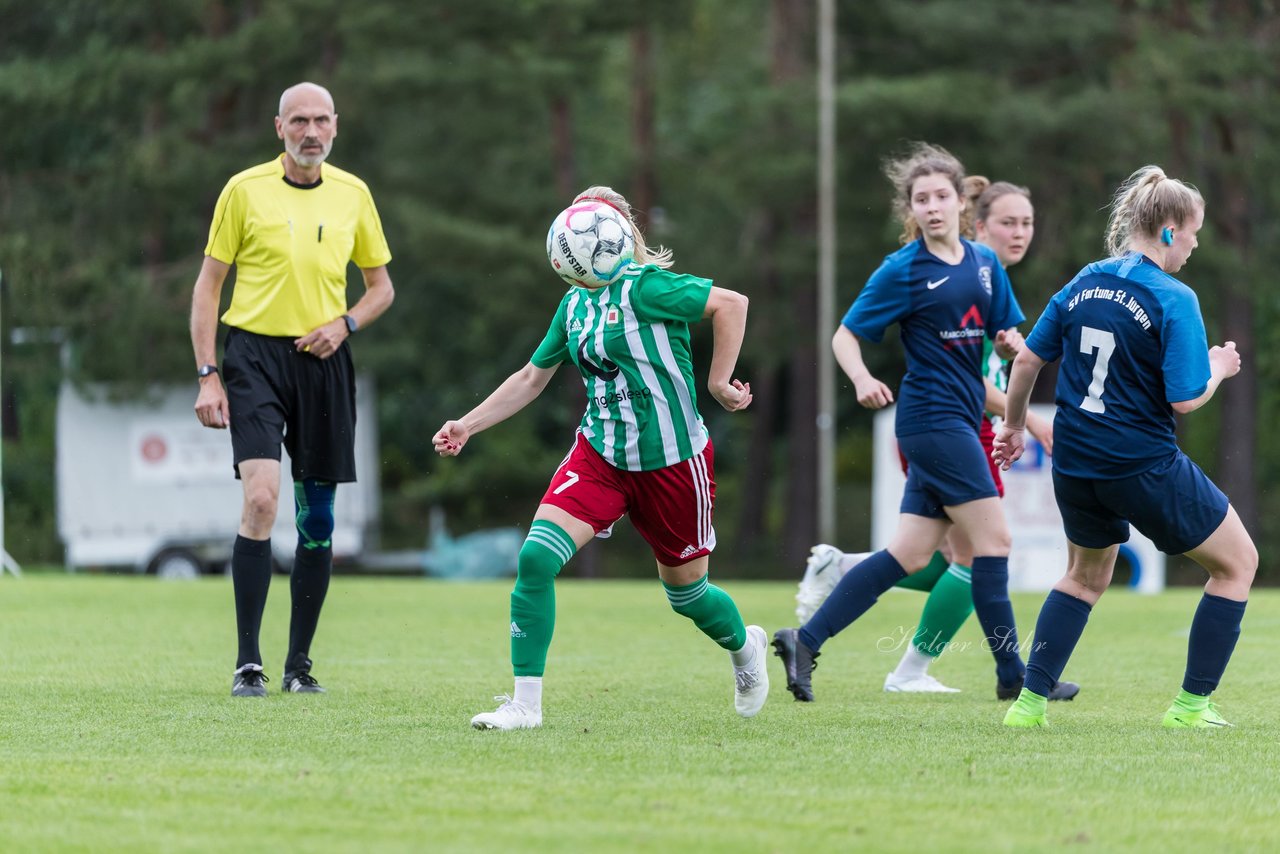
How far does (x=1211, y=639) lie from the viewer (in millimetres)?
6102

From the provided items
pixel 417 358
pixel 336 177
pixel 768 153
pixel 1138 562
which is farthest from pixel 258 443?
pixel 417 358

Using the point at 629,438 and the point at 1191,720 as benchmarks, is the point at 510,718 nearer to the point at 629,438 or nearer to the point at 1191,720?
the point at 629,438

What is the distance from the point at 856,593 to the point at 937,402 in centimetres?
84

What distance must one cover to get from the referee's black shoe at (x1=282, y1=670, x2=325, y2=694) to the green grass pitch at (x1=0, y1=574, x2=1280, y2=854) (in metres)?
0.11

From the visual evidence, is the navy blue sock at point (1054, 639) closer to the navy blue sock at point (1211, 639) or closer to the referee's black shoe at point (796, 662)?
the navy blue sock at point (1211, 639)

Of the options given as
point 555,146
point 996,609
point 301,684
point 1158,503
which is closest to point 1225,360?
point 1158,503

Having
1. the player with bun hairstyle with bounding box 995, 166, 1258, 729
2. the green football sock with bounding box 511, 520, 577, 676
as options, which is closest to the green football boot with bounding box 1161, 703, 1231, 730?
the player with bun hairstyle with bounding box 995, 166, 1258, 729

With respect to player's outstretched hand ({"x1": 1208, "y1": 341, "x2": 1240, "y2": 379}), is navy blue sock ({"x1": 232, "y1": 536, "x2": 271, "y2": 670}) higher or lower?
lower

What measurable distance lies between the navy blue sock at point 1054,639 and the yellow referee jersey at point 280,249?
9.68 ft

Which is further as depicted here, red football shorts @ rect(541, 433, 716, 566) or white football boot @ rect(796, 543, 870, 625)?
white football boot @ rect(796, 543, 870, 625)

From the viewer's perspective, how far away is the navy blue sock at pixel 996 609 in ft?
23.5

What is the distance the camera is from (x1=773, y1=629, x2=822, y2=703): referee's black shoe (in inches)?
278

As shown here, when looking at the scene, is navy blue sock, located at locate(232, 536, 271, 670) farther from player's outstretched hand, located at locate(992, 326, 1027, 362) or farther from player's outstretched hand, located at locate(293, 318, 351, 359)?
player's outstretched hand, located at locate(992, 326, 1027, 362)

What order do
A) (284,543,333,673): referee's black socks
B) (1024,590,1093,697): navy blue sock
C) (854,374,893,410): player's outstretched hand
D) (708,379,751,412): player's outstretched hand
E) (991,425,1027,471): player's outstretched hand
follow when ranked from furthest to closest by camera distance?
(284,543,333,673): referee's black socks < (854,374,893,410): player's outstretched hand < (991,425,1027,471): player's outstretched hand < (1024,590,1093,697): navy blue sock < (708,379,751,412): player's outstretched hand
